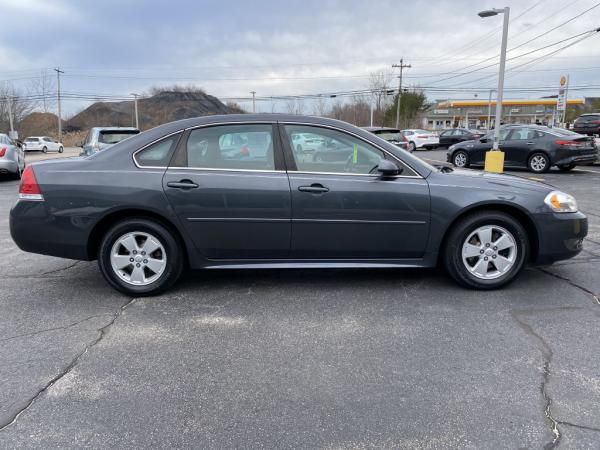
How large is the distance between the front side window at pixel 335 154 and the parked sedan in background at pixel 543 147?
11.9 meters

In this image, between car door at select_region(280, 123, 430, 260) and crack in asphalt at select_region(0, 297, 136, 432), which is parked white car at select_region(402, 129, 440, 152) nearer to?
car door at select_region(280, 123, 430, 260)

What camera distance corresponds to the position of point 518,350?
313 cm

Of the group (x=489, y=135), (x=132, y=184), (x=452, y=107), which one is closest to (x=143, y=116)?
(x=452, y=107)

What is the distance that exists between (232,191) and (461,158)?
14.3 m

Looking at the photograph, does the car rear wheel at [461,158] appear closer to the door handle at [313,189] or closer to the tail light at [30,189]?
Answer: the door handle at [313,189]

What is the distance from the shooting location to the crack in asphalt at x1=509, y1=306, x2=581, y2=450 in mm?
2295

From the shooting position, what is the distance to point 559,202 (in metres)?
4.18

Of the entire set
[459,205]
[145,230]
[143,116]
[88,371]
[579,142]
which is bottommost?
[88,371]

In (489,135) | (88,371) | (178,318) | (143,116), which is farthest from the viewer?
(143,116)

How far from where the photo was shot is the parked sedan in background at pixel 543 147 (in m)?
13.7

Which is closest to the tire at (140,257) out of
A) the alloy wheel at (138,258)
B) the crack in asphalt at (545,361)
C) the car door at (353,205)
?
the alloy wheel at (138,258)

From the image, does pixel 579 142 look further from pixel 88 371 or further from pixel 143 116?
pixel 143 116

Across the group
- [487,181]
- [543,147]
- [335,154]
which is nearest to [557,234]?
[487,181]

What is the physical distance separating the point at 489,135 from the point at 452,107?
71.7 meters
